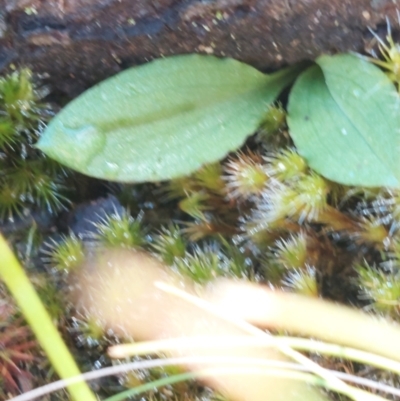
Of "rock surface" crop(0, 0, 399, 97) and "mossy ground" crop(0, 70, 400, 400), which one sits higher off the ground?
"rock surface" crop(0, 0, 399, 97)

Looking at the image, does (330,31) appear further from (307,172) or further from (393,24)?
(307,172)

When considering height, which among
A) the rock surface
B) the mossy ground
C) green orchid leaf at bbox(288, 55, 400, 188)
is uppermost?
the rock surface

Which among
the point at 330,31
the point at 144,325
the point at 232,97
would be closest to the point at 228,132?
the point at 232,97

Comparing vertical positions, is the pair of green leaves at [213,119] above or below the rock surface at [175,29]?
below

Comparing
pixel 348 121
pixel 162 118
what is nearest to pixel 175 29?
pixel 162 118

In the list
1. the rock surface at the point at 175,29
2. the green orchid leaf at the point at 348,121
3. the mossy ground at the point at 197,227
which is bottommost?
the mossy ground at the point at 197,227
